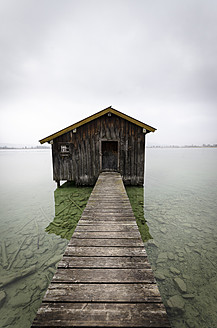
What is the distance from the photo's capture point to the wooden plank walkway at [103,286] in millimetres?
1564

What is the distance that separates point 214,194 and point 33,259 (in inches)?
449

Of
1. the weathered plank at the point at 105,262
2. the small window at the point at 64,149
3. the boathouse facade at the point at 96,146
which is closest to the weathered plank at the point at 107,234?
the weathered plank at the point at 105,262

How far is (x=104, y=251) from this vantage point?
2.73 meters

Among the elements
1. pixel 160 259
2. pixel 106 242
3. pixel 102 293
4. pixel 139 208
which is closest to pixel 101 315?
pixel 102 293

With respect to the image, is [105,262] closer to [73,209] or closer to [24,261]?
[24,261]

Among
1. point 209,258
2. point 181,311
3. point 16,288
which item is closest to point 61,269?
point 16,288

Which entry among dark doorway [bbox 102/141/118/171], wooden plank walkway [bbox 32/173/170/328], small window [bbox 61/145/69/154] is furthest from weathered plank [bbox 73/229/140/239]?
dark doorway [bbox 102/141/118/171]

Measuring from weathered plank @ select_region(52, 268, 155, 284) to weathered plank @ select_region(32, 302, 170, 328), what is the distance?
34 cm

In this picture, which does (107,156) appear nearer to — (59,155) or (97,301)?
(59,155)

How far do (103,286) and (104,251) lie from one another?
2.47ft

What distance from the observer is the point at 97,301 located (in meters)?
1.76

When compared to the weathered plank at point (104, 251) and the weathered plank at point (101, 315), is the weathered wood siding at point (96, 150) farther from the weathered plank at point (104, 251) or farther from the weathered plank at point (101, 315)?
the weathered plank at point (101, 315)

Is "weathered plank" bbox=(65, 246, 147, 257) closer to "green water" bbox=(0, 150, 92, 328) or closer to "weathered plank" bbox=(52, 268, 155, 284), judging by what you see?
"weathered plank" bbox=(52, 268, 155, 284)

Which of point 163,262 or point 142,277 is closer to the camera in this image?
point 142,277
